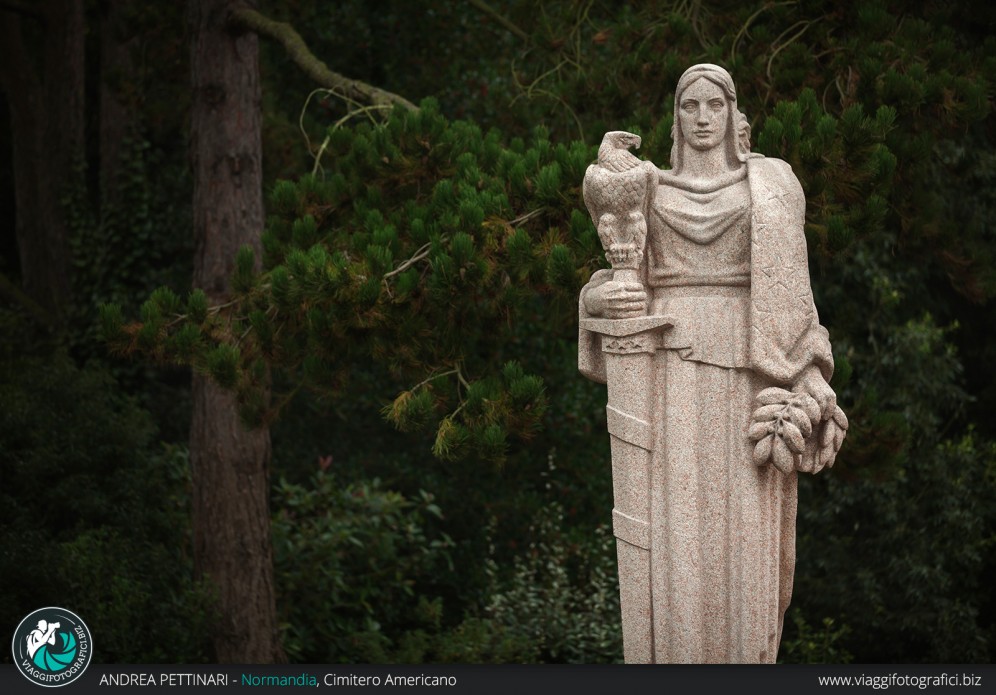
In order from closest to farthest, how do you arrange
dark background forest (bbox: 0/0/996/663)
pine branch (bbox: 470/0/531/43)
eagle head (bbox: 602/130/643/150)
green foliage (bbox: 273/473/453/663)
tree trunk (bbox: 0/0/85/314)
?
eagle head (bbox: 602/130/643/150) → dark background forest (bbox: 0/0/996/663) → pine branch (bbox: 470/0/531/43) → green foliage (bbox: 273/473/453/663) → tree trunk (bbox: 0/0/85/314)

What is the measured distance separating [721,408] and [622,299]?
1.93ft

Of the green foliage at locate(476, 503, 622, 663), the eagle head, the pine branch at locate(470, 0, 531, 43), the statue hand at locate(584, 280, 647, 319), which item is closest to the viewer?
the statue hand at locate(584, 280, 647, 319)

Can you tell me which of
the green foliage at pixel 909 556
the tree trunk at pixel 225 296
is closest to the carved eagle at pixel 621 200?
the tree trunk at pixel 225 296

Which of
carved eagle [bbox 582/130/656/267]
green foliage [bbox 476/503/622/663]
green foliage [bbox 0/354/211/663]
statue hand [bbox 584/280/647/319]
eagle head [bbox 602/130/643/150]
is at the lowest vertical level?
green foliage [bbox 476/503/622/663]

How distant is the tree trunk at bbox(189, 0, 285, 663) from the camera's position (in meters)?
11.3

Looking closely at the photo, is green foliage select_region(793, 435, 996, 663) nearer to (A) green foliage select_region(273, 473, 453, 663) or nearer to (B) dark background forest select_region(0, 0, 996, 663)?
(B) dark background forest select_region(0, 0, 996, 663)

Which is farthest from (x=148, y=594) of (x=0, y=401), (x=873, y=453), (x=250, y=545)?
(x=873, y=453)

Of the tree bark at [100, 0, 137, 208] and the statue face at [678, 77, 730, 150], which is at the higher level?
the tree bark at [100, 0, 137, 208]

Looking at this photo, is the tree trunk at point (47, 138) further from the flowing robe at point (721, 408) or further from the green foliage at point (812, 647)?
the flowing robe at point (721, 408)

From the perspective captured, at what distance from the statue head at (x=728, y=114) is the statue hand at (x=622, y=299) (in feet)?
2.11

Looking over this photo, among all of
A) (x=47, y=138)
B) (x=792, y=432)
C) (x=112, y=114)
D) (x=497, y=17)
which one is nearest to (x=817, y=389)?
(x=792, y=432)

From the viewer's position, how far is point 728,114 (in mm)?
6246

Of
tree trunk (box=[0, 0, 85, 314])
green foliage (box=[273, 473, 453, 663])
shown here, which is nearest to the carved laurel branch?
green foliage (box=[273, 473, 453, 663])

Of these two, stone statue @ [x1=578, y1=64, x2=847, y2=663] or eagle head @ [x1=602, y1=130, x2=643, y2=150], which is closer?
stone statue @ [x1=578, y1=64, x2=847, y2=663]
